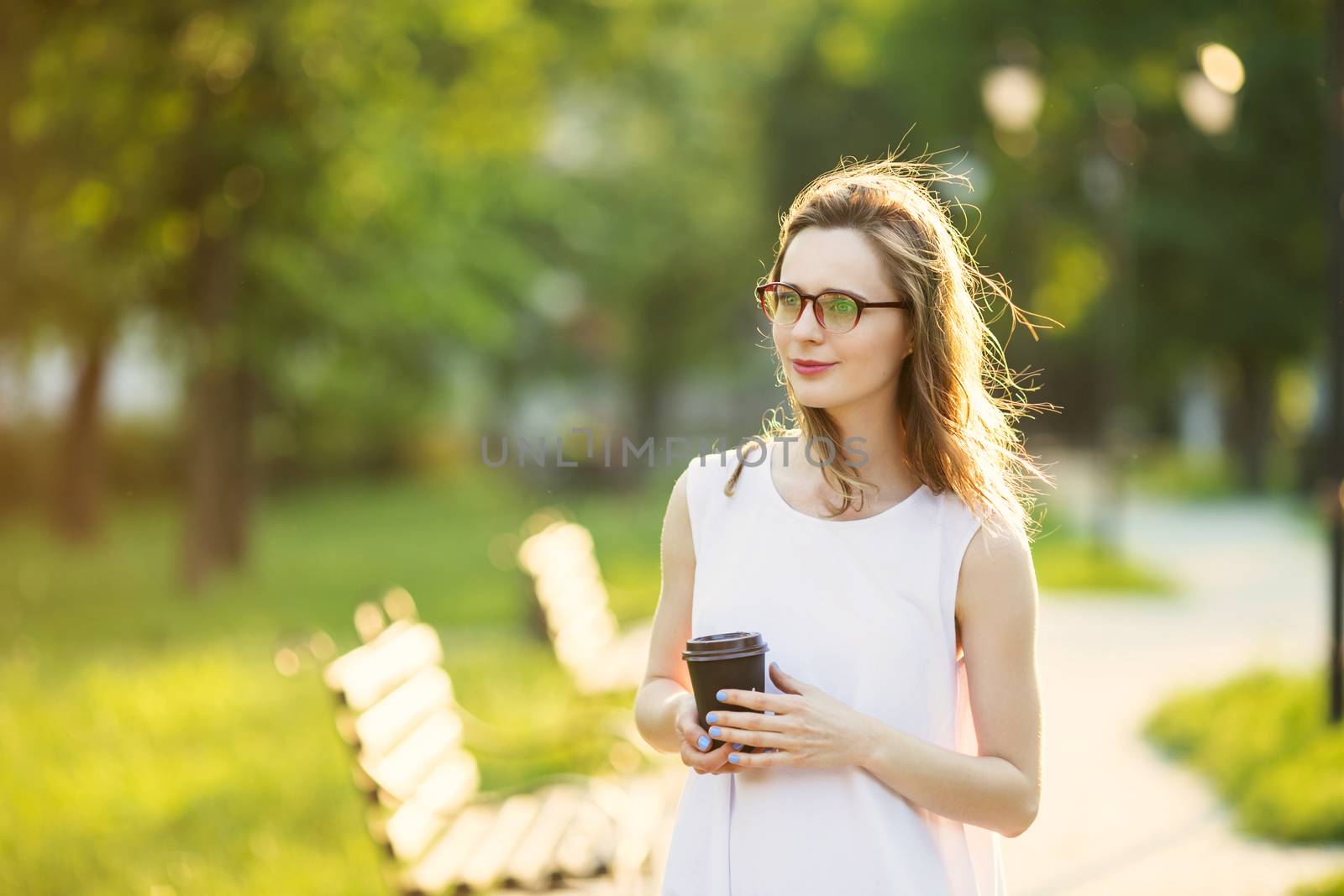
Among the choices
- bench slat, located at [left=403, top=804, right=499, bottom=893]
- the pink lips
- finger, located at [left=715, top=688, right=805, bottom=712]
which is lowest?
bench slat, located at [left=403, top=804, right=499, bottom=893]

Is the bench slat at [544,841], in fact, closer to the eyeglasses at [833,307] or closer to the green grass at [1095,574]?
the eyeglasses at [833,307]

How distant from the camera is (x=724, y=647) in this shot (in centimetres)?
192

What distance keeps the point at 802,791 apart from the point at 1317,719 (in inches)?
194

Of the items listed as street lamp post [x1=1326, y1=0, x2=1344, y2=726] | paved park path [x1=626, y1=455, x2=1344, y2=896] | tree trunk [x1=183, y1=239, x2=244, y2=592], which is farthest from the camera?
tree trunk [x1=183, y1=239, x2=244, y2=592]

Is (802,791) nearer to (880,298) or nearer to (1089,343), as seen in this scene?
(880,298)

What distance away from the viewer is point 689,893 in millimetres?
2141

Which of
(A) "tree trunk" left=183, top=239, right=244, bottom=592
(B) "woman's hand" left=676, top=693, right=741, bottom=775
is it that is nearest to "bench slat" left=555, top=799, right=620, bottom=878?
(B) "woman's hand" left=676, top=693, right=741, bottom=775

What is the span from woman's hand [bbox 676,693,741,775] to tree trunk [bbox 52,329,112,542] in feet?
56.3

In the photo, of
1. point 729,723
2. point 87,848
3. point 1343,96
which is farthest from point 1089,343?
point 729,723

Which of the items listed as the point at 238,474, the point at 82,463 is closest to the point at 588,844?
the point at 238,474

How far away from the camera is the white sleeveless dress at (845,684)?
2045mm

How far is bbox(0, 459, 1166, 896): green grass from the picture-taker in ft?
16.5

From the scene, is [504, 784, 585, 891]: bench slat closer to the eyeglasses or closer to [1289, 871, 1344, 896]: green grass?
the eyeglasses

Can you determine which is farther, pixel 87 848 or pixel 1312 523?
pixel 1312 523
